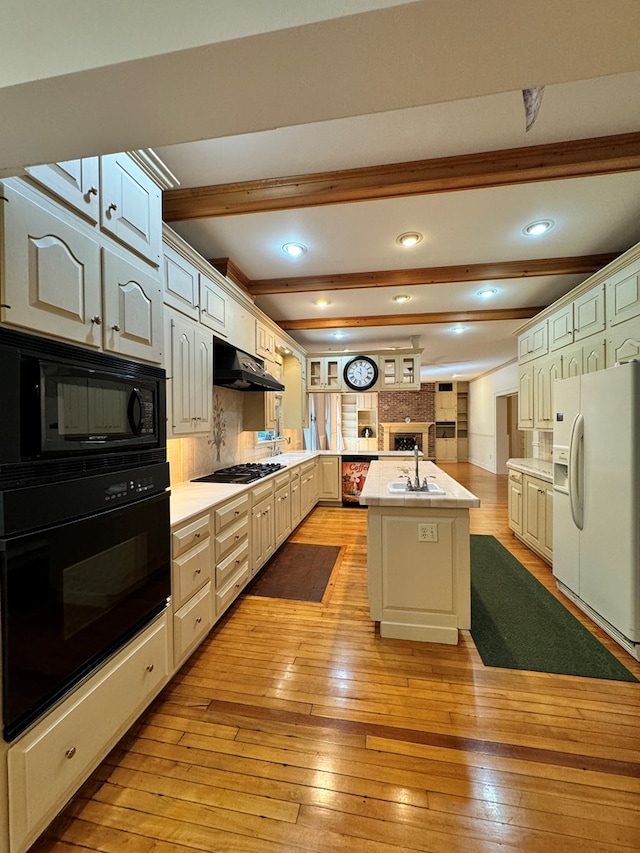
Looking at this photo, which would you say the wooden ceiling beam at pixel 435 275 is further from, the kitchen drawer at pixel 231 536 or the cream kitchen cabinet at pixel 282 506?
the kitchen drawer at pixel 231 536

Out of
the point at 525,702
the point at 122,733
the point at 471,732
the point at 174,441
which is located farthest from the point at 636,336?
the point at 122,733

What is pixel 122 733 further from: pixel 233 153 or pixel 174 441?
pixel 233 153

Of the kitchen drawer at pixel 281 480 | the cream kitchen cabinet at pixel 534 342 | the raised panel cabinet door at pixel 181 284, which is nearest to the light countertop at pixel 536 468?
the cream kitchen cabinet at pixel 534 342

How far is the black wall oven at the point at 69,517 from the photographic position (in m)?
1.03

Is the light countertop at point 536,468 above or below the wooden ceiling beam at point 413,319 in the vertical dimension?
below

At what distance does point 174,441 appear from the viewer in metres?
2.80

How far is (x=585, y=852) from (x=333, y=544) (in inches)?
118

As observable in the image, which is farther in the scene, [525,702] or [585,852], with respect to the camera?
[525,702]

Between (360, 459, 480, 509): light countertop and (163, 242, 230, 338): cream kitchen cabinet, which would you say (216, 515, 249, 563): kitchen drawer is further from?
(163, 242, 230, 338): cream kitchen cabinet

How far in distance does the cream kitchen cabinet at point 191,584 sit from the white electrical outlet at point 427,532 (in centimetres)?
131

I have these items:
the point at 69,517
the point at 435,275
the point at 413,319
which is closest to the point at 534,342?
the point at 413,319

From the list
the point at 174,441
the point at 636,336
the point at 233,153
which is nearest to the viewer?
the point at 233,153

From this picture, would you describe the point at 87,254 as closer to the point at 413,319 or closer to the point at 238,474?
the point at 238,474

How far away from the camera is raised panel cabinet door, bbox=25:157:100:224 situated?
1.15m
